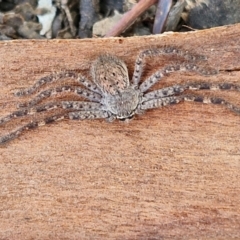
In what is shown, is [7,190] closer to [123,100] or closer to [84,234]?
[84,234]

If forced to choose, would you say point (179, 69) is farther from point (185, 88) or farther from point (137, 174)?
point (137, 174)

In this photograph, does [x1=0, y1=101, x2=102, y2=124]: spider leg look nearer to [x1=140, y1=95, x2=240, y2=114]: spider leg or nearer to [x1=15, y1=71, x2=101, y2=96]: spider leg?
[x1=15, y1=71, x2=101, y2=96]: spider leg

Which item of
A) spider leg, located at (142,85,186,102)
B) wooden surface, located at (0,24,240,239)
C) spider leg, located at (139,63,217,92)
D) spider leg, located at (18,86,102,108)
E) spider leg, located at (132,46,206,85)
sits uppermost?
spider leg, located at (132,46,206,85)

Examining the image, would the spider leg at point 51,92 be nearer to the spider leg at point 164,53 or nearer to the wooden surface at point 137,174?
the wooden surface at point 137,174

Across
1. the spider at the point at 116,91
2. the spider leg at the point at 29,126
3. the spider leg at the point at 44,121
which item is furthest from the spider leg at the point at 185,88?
the spider leg at the point at 29,126

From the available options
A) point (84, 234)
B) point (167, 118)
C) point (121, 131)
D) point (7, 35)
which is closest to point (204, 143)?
point (167, 118)

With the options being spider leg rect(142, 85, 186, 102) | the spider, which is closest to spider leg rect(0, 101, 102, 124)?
the spider

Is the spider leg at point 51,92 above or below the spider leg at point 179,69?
below
